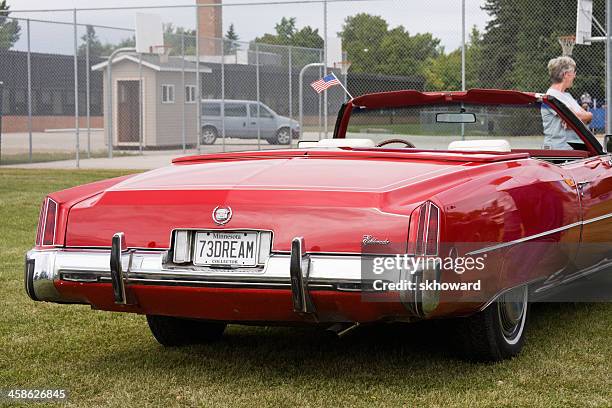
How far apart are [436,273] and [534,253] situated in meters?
0.81

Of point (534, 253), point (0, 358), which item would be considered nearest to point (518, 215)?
point (534, 253)

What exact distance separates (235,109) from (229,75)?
981 millimetres

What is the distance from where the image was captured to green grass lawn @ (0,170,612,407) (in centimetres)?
420

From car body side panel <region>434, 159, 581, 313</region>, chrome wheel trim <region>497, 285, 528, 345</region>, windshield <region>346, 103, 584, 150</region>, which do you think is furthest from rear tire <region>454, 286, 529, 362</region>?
windshield <region>346, 103, 584, 150</region>

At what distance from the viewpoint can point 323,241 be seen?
404cm

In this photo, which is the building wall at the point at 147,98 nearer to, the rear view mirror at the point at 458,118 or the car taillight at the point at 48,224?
the rear view mirror at the point at 458,118

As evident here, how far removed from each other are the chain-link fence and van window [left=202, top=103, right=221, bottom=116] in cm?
2

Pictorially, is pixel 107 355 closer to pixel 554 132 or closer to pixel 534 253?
pixel 534 253

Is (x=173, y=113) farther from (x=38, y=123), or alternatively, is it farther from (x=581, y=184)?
(x=581, y=184)

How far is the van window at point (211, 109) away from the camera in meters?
24.5

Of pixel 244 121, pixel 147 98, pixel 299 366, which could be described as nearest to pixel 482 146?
pixel 299 366

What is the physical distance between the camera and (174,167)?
5.05m

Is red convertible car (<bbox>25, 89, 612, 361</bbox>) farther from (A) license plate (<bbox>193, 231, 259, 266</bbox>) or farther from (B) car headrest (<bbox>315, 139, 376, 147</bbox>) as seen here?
(B) car headrest (<bbox>315, 139, 376, 147</bbox>)

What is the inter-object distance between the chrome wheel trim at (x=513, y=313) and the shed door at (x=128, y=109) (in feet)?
68.6
